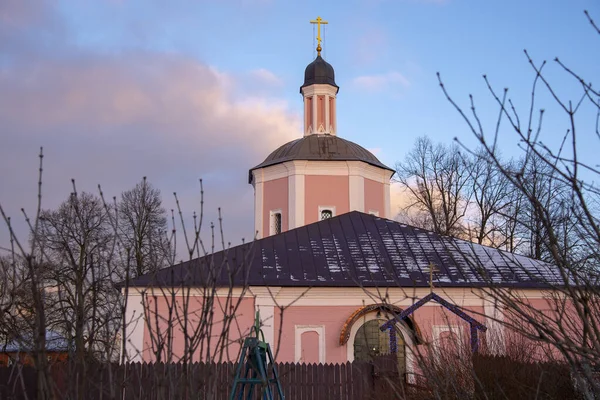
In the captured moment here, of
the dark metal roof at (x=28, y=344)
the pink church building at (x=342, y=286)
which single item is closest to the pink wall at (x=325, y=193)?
the pink church building at (x=342, y=286)

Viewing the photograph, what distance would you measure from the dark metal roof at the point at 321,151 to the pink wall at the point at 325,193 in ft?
2.47

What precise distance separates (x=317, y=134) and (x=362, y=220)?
7579 mm

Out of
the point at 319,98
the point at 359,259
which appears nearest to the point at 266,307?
the point at 359,259

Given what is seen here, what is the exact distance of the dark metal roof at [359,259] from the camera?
14.2m

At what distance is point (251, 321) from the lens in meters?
14.5

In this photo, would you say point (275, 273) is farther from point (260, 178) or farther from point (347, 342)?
point (260, 178)

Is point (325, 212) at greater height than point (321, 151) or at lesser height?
lesser

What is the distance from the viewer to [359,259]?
49.7 ft

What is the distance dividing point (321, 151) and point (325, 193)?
66.4 inches

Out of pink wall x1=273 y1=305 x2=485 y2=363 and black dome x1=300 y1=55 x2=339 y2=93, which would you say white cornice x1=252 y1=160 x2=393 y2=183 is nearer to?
black dome x1=300 y1=55 x2=339 y2=93

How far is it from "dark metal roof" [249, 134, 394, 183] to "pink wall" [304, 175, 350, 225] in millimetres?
754

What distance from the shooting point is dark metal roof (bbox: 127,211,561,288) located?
14211mm

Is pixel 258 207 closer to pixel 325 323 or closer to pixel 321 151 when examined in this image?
pixel 321 151

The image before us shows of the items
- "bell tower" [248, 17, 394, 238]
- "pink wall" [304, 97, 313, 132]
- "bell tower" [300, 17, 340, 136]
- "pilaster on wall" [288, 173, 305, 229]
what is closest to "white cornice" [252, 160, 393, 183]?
"bell tower" [248, 17, 394, 238]
